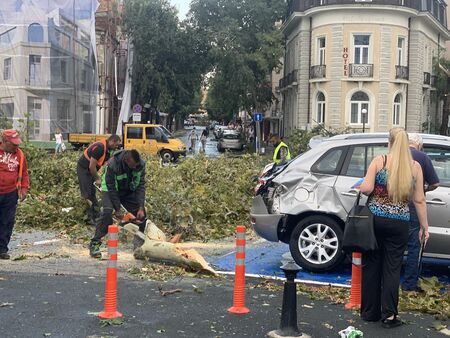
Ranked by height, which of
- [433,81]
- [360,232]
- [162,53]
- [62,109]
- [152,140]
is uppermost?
[162,53]

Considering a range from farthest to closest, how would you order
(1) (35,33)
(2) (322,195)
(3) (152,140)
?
(3) (152,140) < (1) (35,33) < (2) (322,195)

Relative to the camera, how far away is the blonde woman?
5191 millimetres

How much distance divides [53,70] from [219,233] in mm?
20294

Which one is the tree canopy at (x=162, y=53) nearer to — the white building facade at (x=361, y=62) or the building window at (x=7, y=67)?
the white building facade at (x=361, y=62)

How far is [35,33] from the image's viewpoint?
91.3 ft

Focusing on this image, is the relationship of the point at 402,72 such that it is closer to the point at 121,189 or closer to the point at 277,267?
the point at 277,267

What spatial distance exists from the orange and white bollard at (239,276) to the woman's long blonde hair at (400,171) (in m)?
1.42

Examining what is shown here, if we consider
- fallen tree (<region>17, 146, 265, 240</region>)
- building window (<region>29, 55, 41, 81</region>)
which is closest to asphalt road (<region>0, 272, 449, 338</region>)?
fallen tree (<region>17, 146, 265, 240</region>)

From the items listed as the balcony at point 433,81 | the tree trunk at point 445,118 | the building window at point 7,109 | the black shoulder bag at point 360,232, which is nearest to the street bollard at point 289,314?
the black shoulder bag at point 360,232

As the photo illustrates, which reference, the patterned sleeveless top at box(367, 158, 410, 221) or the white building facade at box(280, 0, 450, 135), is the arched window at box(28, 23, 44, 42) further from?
the patterned sleeveless top at box(367, 158, 410, 221)

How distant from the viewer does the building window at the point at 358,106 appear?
3967cm

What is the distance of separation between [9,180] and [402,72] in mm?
36051

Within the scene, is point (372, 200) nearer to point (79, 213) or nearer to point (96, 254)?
point (96, 254)

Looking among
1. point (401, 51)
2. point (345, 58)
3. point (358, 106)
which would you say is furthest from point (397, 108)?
point (345, 58)
